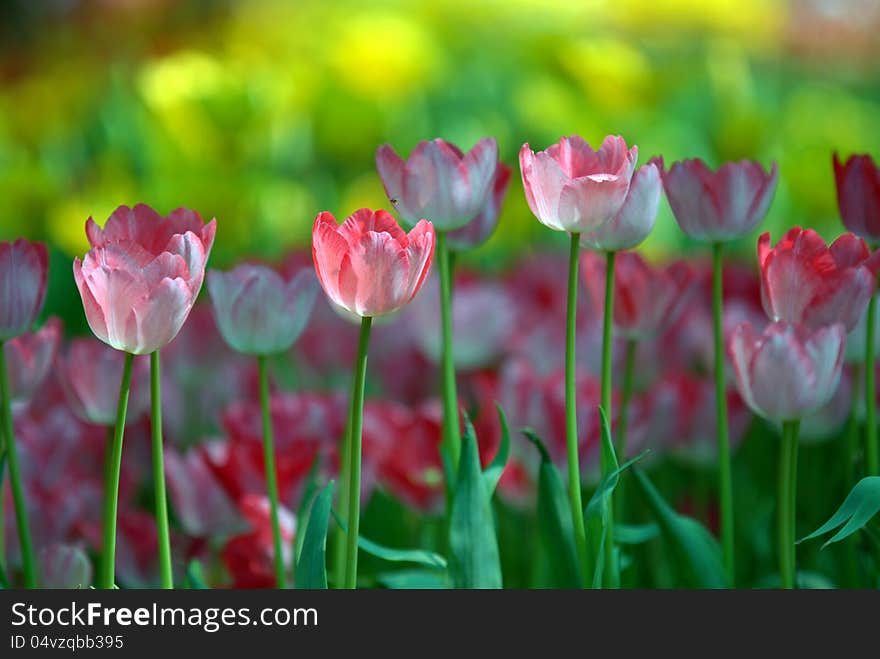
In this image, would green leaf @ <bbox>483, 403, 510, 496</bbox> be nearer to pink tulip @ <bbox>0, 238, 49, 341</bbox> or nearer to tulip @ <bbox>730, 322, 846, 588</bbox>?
tulip @ <bbox>730, 322, 846, 588</bbox>

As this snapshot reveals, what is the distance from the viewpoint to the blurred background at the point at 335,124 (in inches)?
55.6

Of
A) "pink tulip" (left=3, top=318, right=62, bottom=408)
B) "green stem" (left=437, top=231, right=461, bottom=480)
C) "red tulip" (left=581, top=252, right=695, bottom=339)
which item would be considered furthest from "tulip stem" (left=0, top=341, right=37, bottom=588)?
"red tulip" (left=581, top=252, right=695, bottom=339)

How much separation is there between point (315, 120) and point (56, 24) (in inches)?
88.7

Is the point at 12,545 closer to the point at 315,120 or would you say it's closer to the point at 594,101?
the point at 315,120

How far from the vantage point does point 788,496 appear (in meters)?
0.60

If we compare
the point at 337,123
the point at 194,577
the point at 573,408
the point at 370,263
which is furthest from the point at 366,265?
the point at 337,123

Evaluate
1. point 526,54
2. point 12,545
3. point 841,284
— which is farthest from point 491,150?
point 526,54

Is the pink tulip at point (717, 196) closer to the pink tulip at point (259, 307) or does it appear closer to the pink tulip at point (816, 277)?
the pink tulip at point (816, 277)

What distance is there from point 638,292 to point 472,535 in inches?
8.0

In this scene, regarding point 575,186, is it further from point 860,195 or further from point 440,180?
point 860,195

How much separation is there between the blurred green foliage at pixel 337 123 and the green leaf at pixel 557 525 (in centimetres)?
76

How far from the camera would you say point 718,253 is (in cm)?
63

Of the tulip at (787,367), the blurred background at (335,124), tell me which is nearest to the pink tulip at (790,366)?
the tulip at (787,367)

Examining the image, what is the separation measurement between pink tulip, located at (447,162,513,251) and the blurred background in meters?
0.47
